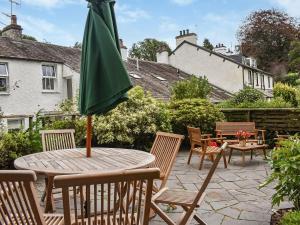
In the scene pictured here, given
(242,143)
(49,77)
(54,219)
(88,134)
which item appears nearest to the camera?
(54,219)

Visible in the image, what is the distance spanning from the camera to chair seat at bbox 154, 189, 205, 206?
11.0ft

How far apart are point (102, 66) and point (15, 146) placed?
12.9 ft

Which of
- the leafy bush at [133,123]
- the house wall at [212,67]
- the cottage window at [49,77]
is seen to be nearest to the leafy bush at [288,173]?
the leafy bush at [133,123]

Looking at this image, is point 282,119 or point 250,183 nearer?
point 250,183

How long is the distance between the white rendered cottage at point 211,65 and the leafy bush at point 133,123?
15.6 metres

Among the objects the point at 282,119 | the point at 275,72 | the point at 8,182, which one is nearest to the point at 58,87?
the point at 282,119

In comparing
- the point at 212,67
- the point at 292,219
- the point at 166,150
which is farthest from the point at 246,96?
the point at 292,219

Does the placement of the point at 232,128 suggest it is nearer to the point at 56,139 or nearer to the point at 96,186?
the point at 56,139

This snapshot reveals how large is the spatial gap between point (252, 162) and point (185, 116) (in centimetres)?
280

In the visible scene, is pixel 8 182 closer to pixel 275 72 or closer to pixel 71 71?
pixel 71 71

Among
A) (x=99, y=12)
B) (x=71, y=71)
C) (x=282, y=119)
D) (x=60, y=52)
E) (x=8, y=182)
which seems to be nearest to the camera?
(x=8, y=182)

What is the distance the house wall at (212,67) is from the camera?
24.2 m

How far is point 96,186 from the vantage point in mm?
2137

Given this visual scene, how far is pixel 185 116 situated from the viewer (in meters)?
10.3
